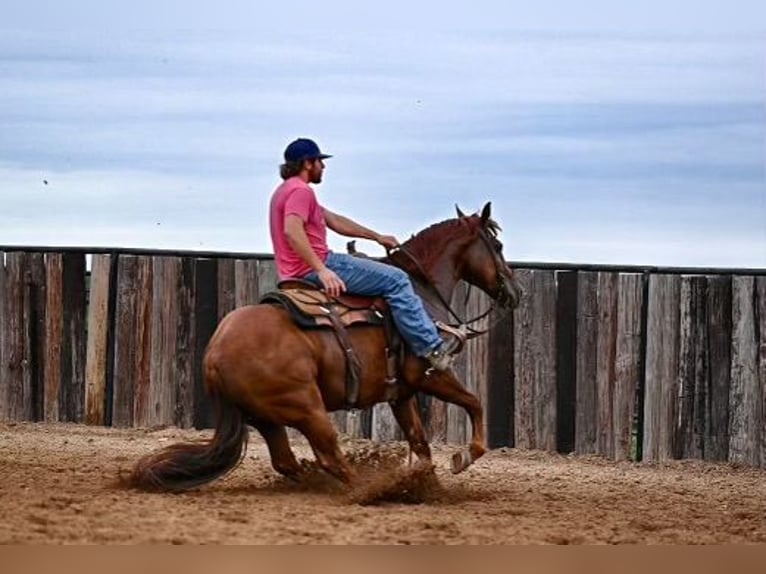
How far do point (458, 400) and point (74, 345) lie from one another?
5312mm

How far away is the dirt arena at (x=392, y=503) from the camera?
9312 mm

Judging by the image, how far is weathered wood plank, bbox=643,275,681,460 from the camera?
555 inches

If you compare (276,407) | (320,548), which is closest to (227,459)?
(276,407)

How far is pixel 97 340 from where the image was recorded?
1573 cm

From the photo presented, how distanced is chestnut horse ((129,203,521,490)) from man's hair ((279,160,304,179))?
0.81 metres

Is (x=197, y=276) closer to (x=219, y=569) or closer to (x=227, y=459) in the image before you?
(x=227, y=459)

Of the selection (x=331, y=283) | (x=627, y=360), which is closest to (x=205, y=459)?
(x=331, y=283)

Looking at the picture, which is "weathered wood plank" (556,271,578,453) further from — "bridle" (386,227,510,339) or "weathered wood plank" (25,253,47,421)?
"weathered wood plank" (25,253,47,421)

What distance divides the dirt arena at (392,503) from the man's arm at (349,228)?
4.12ft

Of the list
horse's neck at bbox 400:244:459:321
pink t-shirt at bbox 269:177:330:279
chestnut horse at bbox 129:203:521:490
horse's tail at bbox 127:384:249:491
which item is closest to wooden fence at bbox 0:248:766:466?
horse's neck at bbox 400:244:459:321

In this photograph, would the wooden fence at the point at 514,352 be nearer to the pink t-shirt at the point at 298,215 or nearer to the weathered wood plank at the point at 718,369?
the weathered wood plank at the point at 718,369

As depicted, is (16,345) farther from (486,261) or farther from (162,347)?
(486,261)

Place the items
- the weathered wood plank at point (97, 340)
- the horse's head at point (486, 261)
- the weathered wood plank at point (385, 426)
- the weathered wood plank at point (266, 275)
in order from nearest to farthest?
the horse's head at point (486, 261) → the weathered wood plank at point (385, 426) → the weathered wood plank at point (266, 275) → the weathered wood plank at point (97, 340)

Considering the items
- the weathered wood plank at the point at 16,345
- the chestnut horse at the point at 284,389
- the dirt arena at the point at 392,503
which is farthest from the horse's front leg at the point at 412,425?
the weathered wood plank at the point at 16,345
